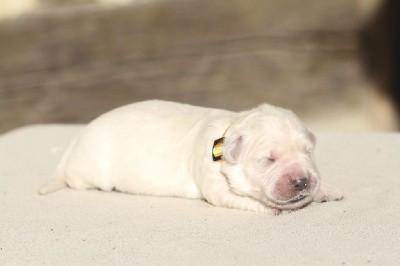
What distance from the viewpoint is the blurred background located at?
14.4ft

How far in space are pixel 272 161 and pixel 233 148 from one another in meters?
0.14

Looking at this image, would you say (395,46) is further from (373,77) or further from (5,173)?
(5,173)

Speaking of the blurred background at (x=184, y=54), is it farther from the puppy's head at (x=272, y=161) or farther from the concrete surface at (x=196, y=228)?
the puppy's head at (x=272, y=161)

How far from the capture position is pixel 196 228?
7.53 feet

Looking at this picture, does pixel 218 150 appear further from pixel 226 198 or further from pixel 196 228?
pixel 196 228

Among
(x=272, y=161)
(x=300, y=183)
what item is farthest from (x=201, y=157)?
(x=300, y=183)

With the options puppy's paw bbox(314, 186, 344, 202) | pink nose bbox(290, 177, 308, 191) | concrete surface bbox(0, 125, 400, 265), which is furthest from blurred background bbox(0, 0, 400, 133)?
pink nose bbox(290, 177, 308, 191)

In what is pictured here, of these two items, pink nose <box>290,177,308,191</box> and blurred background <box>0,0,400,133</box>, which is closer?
pink nose <box>290,177,308,191</box>

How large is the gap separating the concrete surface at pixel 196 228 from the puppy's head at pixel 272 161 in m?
0.09

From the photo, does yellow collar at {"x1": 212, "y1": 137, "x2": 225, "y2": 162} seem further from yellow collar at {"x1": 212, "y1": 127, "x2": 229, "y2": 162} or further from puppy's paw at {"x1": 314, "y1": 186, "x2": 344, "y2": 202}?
puppy's paw at {"x1": 314, "y1": 186, "x2": 344, "y2": 202}

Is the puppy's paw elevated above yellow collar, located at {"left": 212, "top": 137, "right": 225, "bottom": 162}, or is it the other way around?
yellow collar, located at {"left": 212, "top": 137, "right": 225, "bottom": 162}

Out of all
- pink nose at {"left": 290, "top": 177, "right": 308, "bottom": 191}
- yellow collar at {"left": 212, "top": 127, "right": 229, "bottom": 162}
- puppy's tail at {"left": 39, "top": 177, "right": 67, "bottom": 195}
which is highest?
yellow collar at {"left": 212, "top": 127, "right": 229, "bottom": 162}

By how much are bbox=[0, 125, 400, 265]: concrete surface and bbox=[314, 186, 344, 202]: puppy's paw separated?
37mm

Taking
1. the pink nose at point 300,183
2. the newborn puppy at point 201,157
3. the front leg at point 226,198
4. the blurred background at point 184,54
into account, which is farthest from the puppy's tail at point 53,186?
the blurred background at point 184,54
